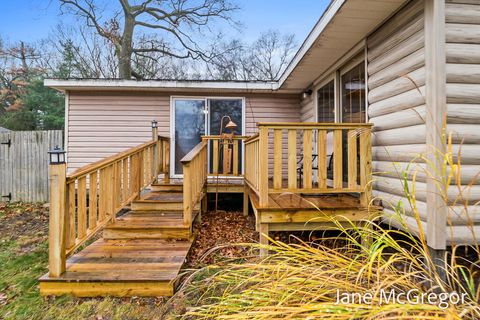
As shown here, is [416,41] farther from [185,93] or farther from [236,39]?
[236,39]

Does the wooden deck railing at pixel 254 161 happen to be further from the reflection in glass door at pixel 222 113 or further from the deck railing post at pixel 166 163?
the deck railing post at pixel 166 163

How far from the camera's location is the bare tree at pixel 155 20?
39.8 ft

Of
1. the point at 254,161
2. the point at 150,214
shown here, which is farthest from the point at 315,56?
the point at 150,214

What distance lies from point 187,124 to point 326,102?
3204 millimetres

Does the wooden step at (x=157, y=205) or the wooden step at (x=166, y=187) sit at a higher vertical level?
the wooden step at (x=166, y=187)

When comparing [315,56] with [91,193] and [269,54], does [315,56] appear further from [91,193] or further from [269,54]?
[269,54]

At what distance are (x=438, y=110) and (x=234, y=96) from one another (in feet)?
15.2

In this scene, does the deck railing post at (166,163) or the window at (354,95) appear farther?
the deck railing post at (166,163)

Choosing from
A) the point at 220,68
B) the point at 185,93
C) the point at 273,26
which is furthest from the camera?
the point at 273,26

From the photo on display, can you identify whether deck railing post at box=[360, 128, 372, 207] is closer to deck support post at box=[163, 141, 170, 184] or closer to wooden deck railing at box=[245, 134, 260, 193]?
wooden deck railing at box=[245, 134, 260, 193]

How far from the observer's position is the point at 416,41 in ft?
9.04

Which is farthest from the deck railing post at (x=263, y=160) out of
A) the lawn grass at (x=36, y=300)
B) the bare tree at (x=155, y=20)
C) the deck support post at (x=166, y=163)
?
the bare tree at (x=155, y=20)

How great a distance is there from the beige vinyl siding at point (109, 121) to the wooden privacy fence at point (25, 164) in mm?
882

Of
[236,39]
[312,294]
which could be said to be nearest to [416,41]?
[312,294]
